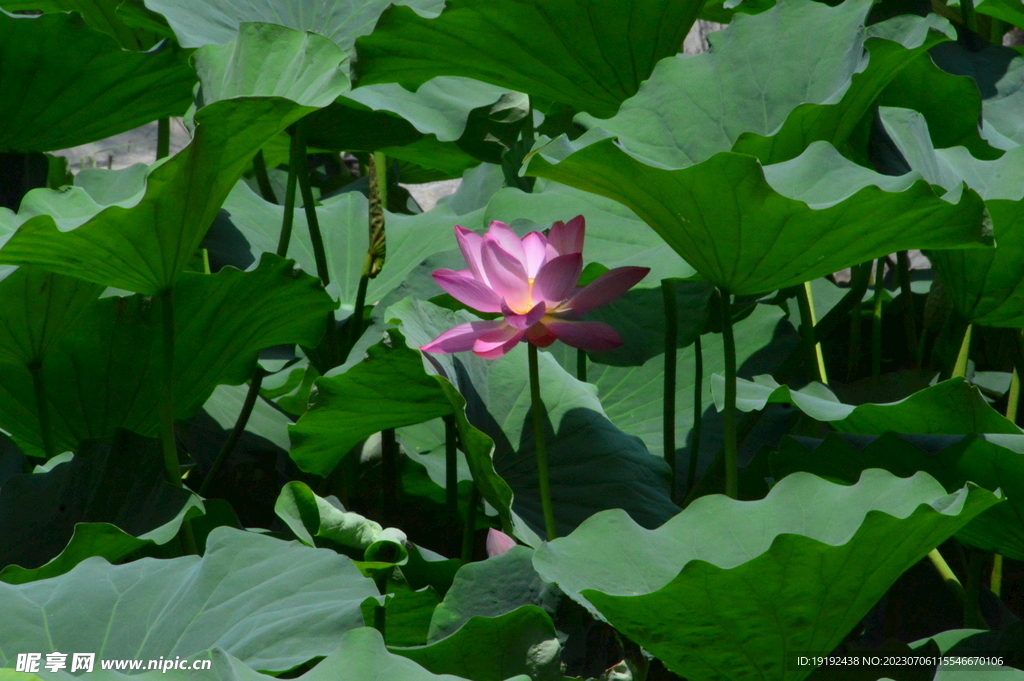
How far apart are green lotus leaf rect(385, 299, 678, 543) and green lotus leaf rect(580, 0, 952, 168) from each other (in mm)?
280

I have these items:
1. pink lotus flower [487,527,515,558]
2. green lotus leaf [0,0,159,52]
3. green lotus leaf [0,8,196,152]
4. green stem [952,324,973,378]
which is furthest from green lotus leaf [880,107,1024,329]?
green lotus leaf [0,0,159,52]

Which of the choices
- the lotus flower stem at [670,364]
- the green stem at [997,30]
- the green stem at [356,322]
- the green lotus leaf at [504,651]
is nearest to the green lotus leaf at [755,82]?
the lotus flower stem at [670,364]

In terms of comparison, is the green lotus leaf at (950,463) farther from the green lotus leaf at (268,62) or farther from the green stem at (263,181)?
the green stem at (263,181)

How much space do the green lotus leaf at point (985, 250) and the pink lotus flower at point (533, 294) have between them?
367 mm

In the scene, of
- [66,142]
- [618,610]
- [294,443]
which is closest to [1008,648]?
[618,610]

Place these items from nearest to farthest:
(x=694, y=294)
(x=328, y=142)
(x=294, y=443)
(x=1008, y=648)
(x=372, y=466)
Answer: (x=1008, y=648), (x=294, y=443), (x=694, y=294), (x=372, y=466), (x=328, y=142)

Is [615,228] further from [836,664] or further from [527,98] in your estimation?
[836,664]

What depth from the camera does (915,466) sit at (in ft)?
2.59

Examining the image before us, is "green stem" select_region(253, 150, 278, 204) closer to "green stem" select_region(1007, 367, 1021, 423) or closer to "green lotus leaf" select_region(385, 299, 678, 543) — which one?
"green lotus leaf" select_region(385, 299, 678, 543)

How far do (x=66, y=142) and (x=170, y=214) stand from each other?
61 cm

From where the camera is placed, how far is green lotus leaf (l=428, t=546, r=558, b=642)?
77cm

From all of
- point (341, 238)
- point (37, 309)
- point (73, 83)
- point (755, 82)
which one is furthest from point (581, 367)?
point (73, 83)

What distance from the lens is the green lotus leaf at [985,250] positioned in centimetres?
86

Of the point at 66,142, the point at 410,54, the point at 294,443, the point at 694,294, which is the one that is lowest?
the point at 294,443
